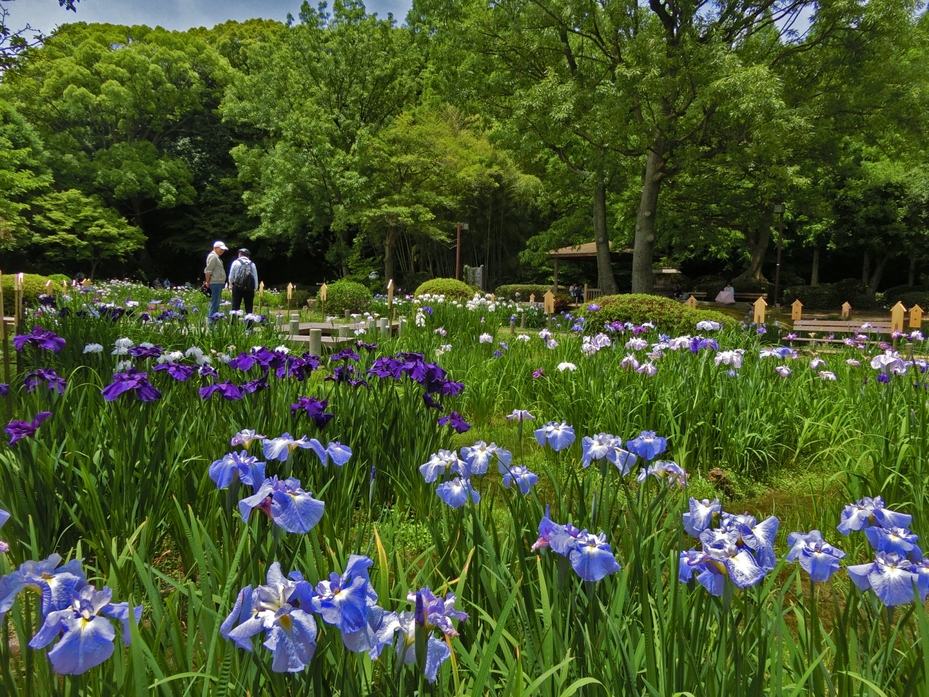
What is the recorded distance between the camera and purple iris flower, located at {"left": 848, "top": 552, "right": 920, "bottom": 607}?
0.95m

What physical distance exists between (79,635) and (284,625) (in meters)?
0.25

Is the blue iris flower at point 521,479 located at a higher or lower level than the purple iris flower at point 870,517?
lower

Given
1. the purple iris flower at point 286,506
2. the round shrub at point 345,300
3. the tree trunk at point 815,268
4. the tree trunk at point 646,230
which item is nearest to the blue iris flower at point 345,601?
the purple iris flower at point 286,506

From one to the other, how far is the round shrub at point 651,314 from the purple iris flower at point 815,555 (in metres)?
6.69

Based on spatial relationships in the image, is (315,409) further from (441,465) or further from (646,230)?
(646,230)

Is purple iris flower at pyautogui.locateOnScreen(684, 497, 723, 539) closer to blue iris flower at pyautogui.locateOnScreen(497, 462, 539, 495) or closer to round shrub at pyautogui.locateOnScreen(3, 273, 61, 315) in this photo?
blue iris flower at pyautogui.locateOnScreen(497, 462, 539, 495)

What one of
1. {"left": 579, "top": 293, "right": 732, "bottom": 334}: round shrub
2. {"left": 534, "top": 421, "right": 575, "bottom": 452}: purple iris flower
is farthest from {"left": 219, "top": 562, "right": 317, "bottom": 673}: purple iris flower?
{"left": 579, "top": 293, "right": 732, "bottom": 334}: round shrub

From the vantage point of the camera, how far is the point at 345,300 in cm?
1389

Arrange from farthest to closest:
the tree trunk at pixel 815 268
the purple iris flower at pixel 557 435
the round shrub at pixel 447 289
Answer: the tree trunk at pixel 815 268, the round shrub at pixel 447 289, the purple iris flower at pixel 557 435

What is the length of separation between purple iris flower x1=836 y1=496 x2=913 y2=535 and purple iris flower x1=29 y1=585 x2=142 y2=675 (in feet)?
4.41

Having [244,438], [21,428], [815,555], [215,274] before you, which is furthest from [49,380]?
[215,274]

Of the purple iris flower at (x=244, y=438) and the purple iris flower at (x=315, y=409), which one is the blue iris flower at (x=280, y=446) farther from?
the purple iris flower at (x=315, y=409)

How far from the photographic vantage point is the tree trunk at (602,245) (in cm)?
1620

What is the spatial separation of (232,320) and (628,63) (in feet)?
35.1
